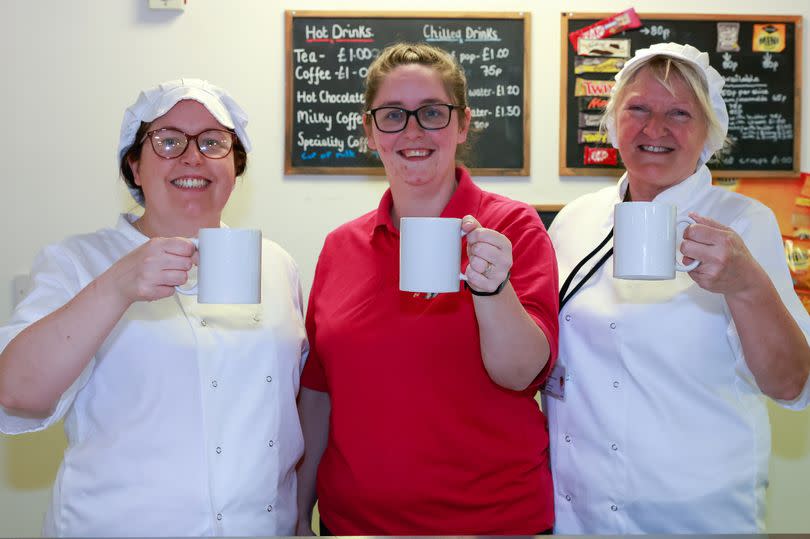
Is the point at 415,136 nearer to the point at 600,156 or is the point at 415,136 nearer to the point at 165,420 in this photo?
the point at 165,420

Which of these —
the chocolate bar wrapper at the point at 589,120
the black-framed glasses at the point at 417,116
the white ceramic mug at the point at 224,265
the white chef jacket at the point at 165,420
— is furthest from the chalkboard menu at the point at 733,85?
the white ceramic mug at the point at 224,265

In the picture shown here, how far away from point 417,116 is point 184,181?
50cm

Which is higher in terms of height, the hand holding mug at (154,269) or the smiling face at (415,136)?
the smiling face at (415,136)

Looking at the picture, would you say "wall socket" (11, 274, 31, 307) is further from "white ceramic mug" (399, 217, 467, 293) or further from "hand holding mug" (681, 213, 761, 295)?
"hand holding mug" (681, 213, 761, 295)

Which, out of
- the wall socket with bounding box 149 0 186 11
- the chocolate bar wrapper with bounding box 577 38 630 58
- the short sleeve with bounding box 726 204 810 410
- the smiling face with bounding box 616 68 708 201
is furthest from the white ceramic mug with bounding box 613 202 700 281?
the wall socket with bounding box 149 0 186 11

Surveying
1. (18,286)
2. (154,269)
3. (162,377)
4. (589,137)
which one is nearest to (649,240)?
Answer: (154,269)

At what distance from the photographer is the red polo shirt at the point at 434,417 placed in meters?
1.62

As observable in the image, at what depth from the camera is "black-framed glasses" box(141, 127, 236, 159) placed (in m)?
1.61

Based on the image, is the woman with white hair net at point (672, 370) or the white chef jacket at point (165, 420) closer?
the white chef jacket at point (165, 420)

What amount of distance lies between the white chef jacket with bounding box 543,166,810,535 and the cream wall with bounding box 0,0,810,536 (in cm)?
109

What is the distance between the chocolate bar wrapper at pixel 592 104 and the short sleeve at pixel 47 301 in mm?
1723

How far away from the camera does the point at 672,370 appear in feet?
5.28

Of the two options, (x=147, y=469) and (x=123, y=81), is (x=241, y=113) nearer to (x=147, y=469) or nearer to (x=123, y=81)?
(x=147, y=469)

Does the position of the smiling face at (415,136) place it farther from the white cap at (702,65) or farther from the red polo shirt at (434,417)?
the white cap at (702,65)
